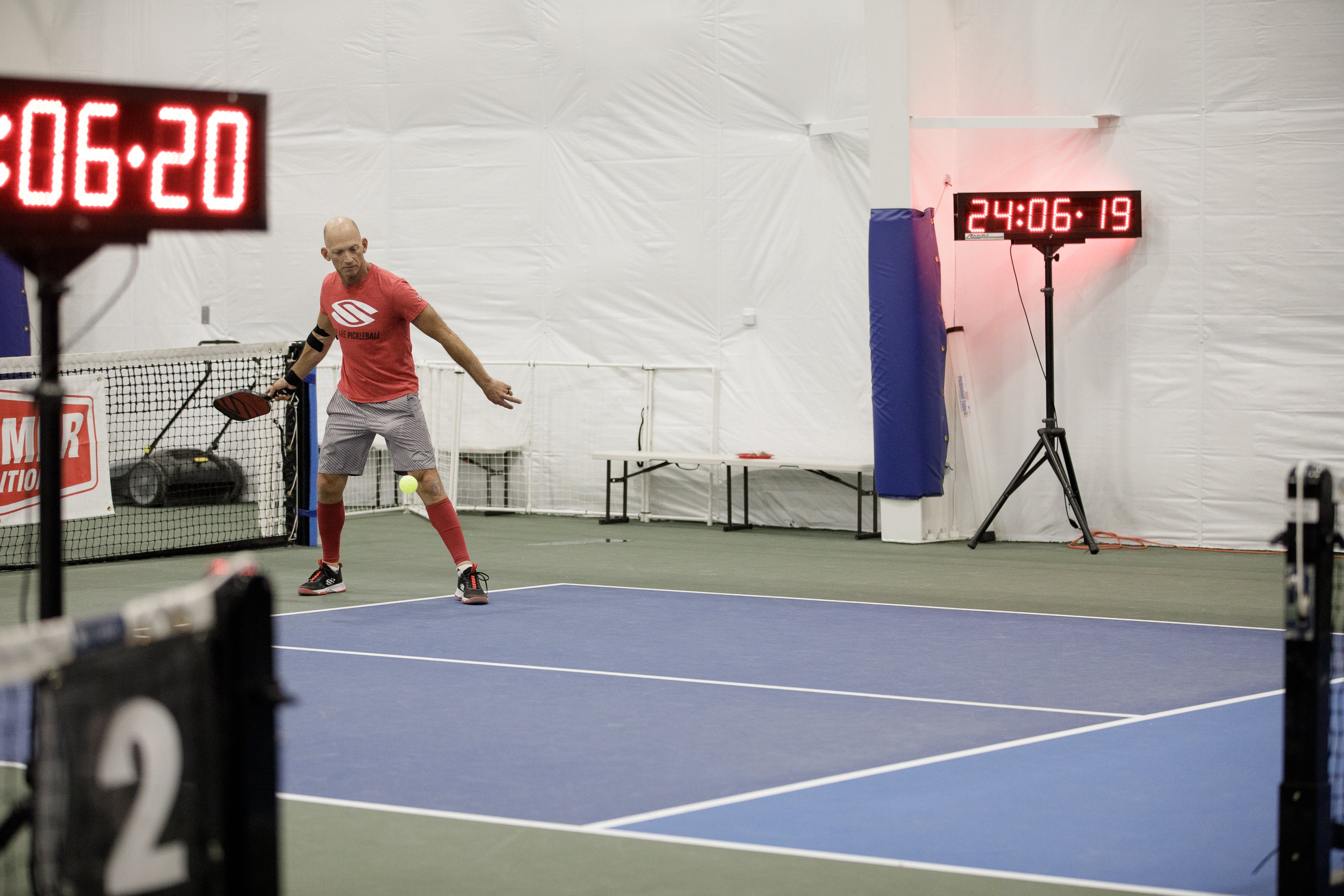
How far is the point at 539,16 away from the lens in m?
13.5

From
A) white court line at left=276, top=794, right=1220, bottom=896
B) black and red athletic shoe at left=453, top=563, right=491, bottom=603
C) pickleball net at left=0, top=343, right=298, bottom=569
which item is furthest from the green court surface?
pickleball net at left=0, top=343, right=298, bottom=569

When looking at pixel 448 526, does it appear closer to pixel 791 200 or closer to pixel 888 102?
pixel 888 102

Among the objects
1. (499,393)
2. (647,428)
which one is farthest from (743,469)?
(499,393)

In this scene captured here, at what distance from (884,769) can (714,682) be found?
4.79 ft

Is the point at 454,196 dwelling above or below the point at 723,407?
above

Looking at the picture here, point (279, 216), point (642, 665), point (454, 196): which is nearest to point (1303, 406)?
point (642, 665)

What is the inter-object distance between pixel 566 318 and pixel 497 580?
4.62m

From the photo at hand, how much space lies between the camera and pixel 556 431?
13.6 metres

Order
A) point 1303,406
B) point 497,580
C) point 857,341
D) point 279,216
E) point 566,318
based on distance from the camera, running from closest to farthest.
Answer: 1. point 497,580
2. point 1303,406
3. point 857,341
4. point 566,318
5. point 279,216

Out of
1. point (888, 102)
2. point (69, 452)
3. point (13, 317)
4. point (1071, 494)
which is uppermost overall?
point (888, 102)

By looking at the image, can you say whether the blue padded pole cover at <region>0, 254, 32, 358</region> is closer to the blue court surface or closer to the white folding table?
the white folding table

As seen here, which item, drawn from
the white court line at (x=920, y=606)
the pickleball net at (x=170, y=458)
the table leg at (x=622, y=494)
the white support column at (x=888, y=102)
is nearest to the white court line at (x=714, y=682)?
the white court line at (x=920, y=606)

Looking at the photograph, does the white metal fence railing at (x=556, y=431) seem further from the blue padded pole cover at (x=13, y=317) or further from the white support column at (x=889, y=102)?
the blue padded pole cover at (x=13, y=317)

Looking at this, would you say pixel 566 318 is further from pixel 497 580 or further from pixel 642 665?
pixel 642 665
